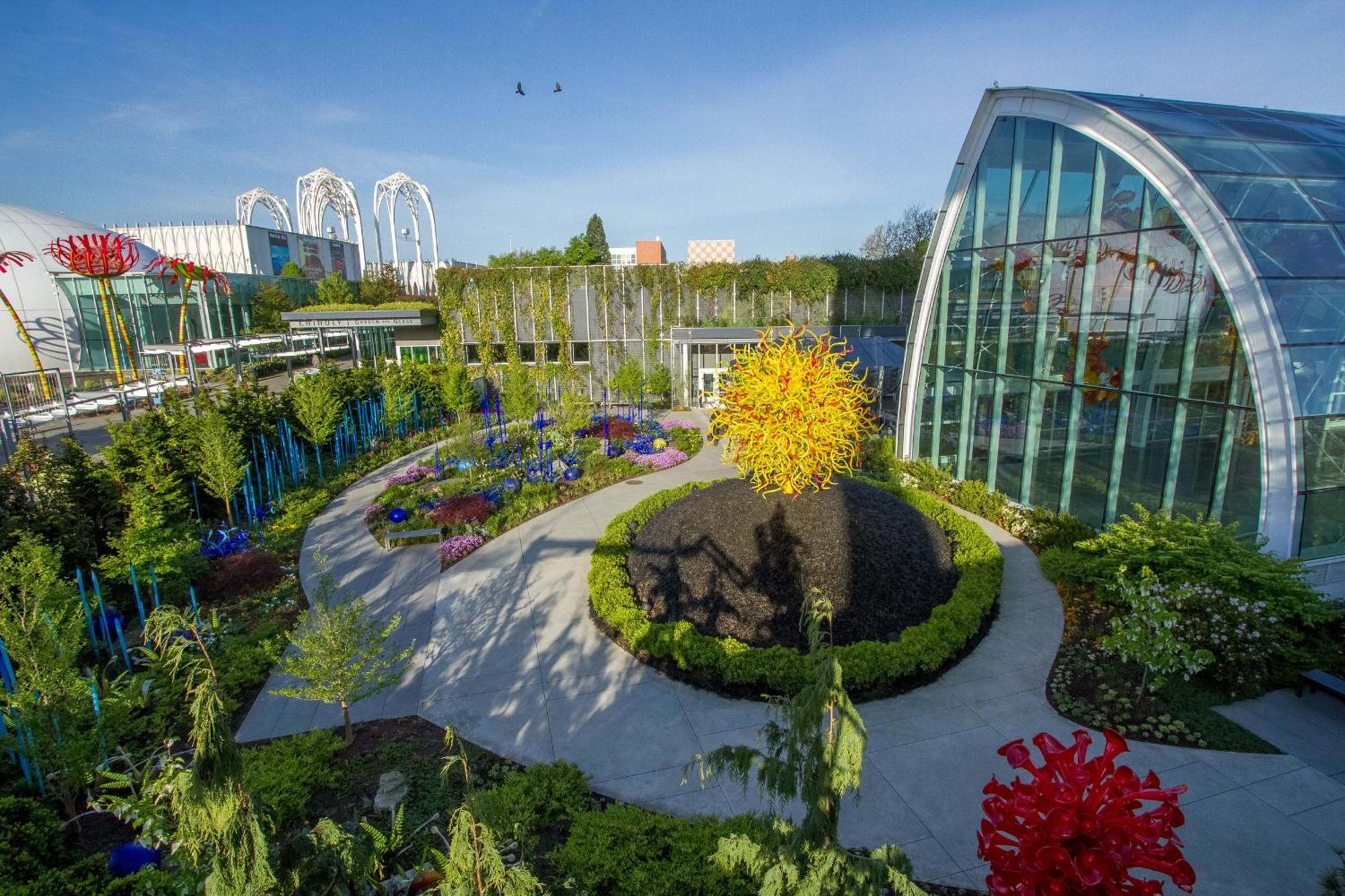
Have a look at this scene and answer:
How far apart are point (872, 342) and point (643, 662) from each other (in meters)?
14.0

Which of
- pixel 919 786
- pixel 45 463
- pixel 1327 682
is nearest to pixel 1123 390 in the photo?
pixel 1327 682

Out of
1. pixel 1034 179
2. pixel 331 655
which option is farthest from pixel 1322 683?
pixel 331 655

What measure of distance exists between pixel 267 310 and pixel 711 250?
75.4 ft

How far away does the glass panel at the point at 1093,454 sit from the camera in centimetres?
973

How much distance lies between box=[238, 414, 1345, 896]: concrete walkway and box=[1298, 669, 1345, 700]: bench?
0.77 ft

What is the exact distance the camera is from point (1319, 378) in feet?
25.3

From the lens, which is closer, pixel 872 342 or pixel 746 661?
pixel 746 661

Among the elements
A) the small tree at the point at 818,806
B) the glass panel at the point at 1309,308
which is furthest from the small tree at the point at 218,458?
the glass panel at the point at 1309,308

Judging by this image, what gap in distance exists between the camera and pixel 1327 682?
6.45 meters

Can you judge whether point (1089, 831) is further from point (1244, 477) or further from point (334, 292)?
point (334, 292)

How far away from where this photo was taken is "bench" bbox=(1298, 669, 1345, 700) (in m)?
6.36

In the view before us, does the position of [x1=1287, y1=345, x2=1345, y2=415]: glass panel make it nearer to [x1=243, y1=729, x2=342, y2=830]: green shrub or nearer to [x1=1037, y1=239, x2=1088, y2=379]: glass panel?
[x1=1037, y1=239, x2=1088, y2=379]: glass panel

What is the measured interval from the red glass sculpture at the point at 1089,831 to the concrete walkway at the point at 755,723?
2182 millimetres

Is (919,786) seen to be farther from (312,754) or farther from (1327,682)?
(312,754)
